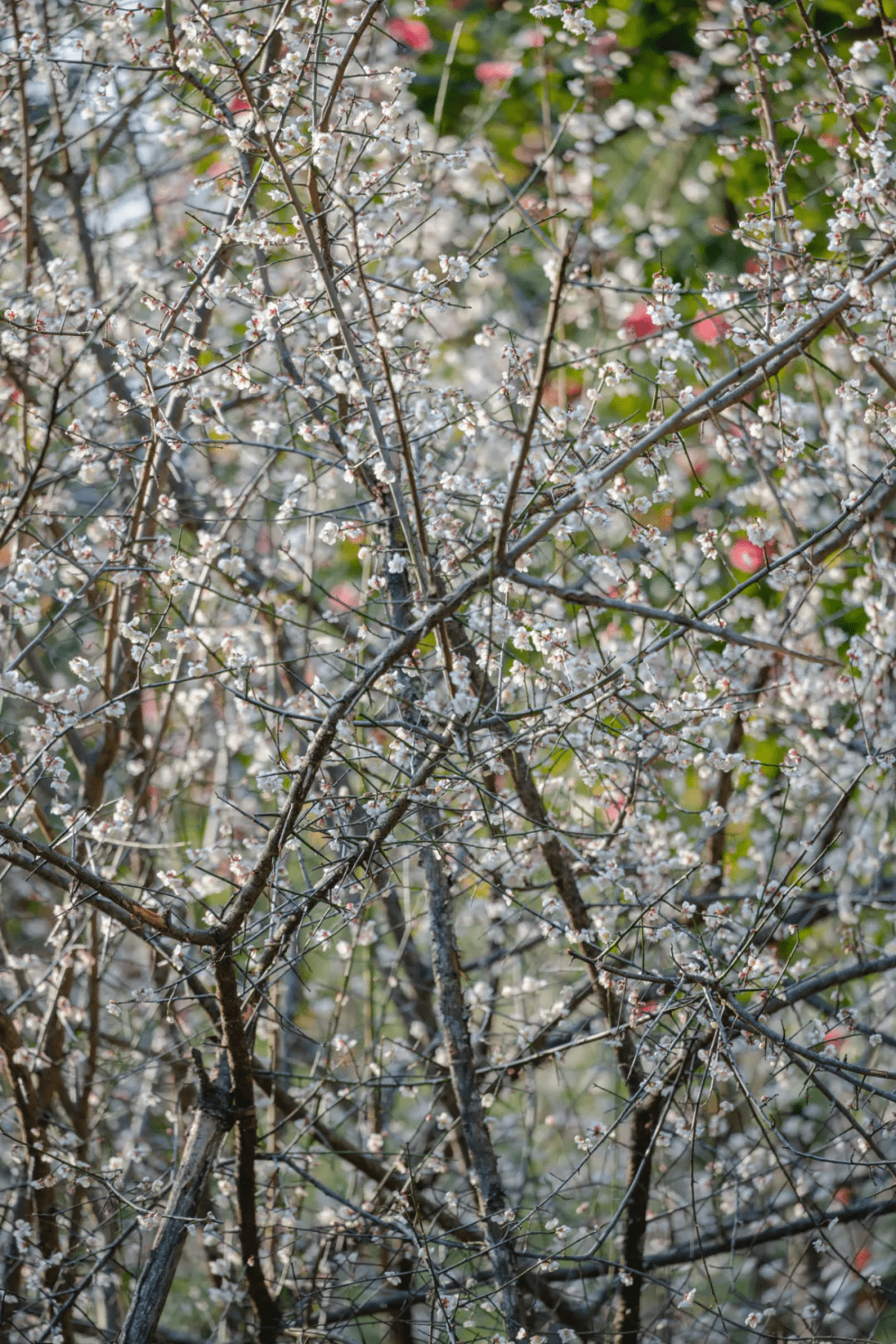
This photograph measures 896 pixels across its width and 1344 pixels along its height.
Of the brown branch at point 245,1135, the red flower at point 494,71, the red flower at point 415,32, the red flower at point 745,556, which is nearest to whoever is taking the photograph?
the brown branch at point 245,1135

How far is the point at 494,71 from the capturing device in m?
4.74

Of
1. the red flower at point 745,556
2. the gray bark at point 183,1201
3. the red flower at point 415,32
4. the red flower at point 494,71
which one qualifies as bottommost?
the gray bark at point 183,1201

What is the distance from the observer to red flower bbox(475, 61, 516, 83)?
15.4 ft

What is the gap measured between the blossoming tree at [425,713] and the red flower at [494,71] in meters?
0.19

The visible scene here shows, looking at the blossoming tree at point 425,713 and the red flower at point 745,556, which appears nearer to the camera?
the blossoming tree at point 425,713

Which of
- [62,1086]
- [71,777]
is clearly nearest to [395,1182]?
[62,1086]

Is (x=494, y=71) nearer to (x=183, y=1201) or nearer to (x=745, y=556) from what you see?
(x=745, y=556)

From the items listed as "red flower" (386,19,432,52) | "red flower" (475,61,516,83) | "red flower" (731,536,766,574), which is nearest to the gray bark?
"red flower" (731,536,766,574)

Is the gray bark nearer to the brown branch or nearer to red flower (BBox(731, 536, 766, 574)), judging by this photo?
the brown branch

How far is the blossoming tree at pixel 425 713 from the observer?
2.04m

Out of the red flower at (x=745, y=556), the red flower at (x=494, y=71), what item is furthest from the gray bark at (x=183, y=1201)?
the red flower at (x=494, y=71)

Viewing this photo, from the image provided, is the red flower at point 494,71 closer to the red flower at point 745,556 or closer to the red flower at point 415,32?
the red flower at point 415,32

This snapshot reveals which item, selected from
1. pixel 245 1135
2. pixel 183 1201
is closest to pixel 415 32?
pixel 245 1135

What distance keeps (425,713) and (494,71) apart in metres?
3.65
